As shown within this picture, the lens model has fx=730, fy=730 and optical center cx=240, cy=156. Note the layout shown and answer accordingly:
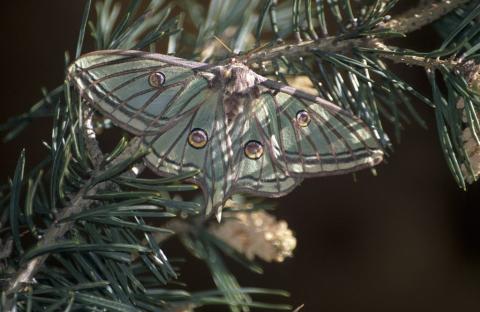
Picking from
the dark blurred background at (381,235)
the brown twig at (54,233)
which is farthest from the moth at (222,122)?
the dark blurred background at (381,235)

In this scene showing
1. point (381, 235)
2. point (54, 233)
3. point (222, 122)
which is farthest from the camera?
point (381, 235)

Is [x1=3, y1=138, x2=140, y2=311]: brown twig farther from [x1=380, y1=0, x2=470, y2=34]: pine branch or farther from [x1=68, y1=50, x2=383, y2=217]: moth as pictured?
[x1=380, y1=0, x2=470, y2=34]: pine branch

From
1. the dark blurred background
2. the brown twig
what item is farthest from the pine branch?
the dark blurred background

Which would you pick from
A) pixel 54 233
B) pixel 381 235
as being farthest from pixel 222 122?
pixel 381 235

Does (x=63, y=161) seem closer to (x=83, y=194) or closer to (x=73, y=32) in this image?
(x=83, y=194)

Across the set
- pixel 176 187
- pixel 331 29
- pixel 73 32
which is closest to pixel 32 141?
pixel 73 32

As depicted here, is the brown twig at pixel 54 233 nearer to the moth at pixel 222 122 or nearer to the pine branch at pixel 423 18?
the moth at pixel 222 122

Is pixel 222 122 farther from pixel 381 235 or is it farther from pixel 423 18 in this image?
pixel 381 235

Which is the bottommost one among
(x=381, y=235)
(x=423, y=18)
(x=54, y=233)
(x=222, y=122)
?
(x=381, y=235)
